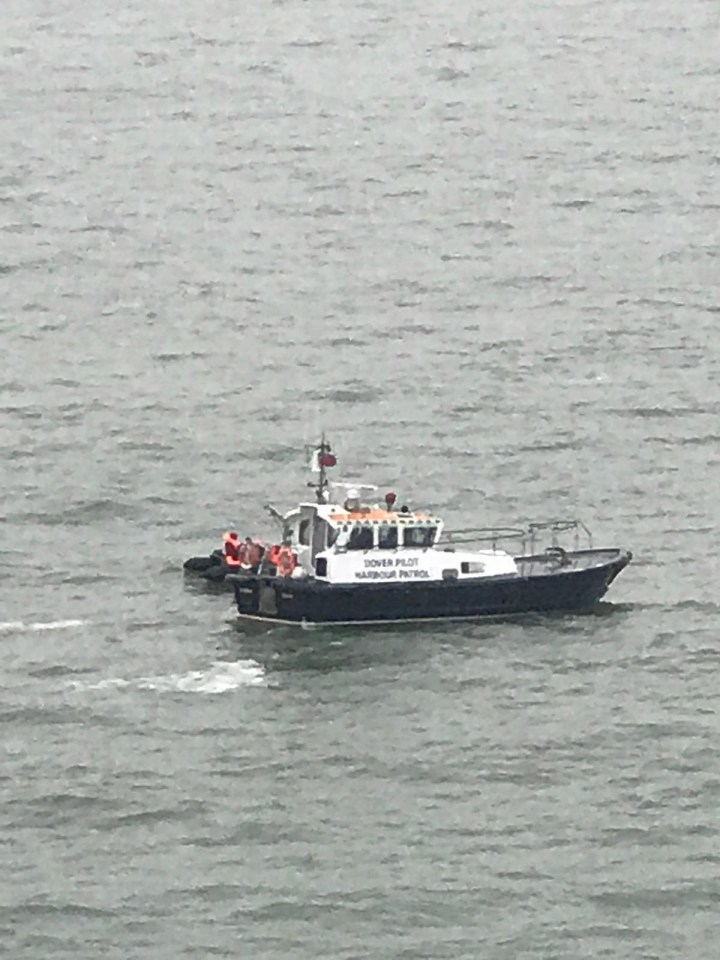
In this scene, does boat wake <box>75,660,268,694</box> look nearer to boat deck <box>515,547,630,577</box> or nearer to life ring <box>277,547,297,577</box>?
life ring <box>277,547,297,577</box>

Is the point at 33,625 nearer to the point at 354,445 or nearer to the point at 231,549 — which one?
the point at 231,549

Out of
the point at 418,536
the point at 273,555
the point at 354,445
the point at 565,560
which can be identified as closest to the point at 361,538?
the point at 418,536

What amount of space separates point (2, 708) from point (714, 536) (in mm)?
23629

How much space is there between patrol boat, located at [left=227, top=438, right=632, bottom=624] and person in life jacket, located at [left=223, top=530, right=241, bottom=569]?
932 mm

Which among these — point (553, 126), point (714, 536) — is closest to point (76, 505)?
point (714, 536)

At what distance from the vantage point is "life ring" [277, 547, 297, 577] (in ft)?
299

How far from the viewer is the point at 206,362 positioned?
113 m

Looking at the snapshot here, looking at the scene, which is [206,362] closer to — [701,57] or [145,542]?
[145,542]

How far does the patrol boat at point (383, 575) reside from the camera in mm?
91062

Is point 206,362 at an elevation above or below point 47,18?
below

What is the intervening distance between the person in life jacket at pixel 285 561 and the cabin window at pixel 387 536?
2.46 m

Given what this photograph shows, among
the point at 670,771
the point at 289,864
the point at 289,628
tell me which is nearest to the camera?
the point at 289,864

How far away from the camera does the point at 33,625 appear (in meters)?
90.6

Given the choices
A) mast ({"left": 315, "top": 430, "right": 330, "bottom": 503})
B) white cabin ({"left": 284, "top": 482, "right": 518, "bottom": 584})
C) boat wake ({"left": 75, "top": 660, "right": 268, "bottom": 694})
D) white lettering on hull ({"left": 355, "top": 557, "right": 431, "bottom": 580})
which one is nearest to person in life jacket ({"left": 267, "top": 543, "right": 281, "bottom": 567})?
white cabin ({"left": 284, "top": 482, "right": 518, "bottom": 584})
